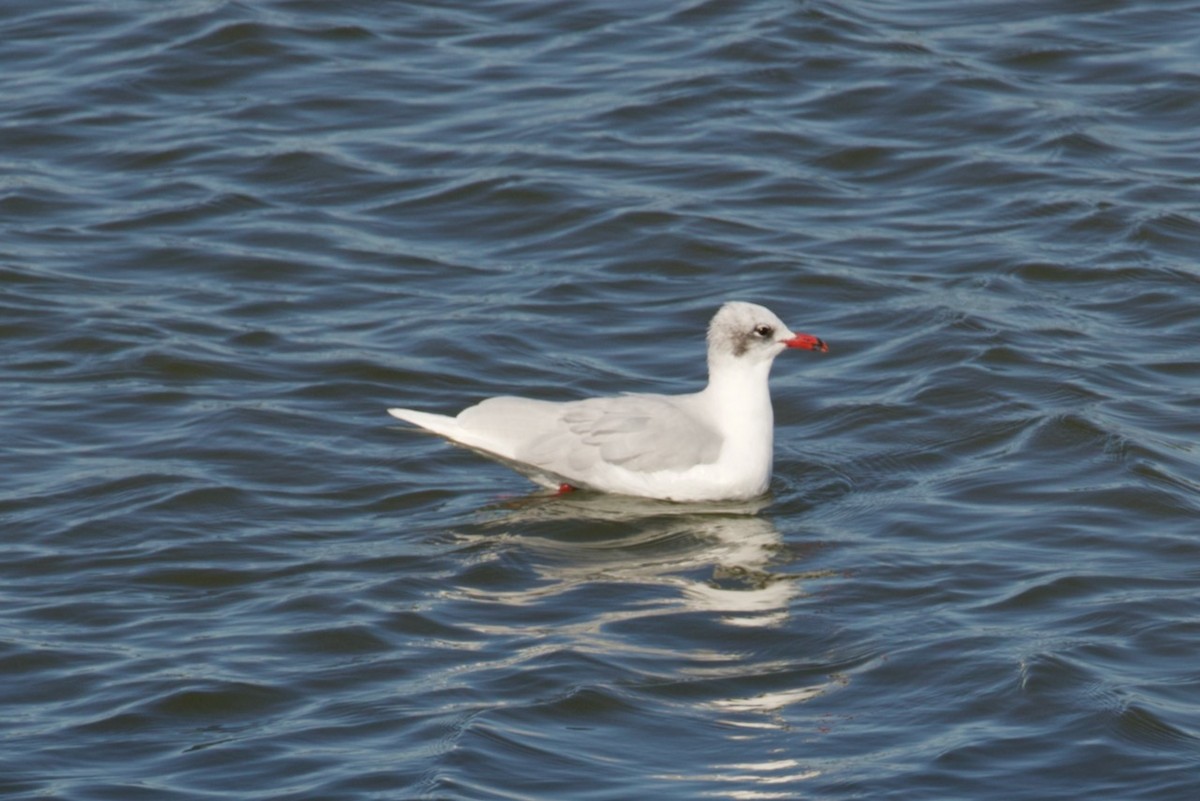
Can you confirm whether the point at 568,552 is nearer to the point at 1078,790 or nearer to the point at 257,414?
the point at 257,414

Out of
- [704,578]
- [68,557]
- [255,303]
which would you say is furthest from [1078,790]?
[255,303]

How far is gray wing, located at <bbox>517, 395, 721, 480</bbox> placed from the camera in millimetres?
10469

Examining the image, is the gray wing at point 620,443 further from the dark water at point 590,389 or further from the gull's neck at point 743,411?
the dark water at point 590,389

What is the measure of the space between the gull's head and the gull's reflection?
0.73 m

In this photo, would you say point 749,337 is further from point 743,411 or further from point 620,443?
point 620,443

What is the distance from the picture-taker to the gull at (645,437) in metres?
10.5

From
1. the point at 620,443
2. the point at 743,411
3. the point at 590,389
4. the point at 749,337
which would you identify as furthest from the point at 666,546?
the point at 590,389

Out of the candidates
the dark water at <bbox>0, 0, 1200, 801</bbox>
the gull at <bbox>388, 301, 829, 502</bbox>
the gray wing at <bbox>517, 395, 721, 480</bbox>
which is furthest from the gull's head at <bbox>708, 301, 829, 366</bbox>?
the dark water at <bbox>0, 0, 1200, 801</bbox>

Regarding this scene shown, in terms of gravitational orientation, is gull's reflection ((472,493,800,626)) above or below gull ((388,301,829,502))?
below

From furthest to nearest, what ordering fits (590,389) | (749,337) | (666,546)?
1. (590,389)
2. (749,337)
3. (666,546)

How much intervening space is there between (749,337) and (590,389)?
4.73 ft

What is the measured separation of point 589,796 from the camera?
7.52 m

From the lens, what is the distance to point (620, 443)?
1045 centimetres

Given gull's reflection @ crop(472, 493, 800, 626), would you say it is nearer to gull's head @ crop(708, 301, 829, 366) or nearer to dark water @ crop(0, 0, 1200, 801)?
dark water @ crop(0, 0, 1200, 801)
